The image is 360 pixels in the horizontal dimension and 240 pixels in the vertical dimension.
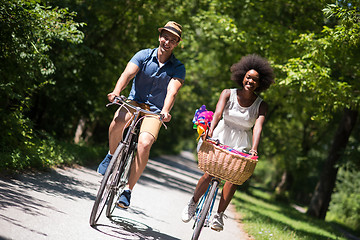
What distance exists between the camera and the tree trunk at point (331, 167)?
17.8 meters

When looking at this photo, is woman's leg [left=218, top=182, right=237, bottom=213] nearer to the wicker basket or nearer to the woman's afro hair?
the wicker basket

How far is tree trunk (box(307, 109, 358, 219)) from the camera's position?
17.8 m

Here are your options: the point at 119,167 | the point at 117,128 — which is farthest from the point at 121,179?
the point at 117,128

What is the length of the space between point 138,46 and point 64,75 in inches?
152

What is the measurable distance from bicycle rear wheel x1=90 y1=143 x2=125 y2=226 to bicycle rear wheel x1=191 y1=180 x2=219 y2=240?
1102 millimetres

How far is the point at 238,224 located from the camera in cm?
971

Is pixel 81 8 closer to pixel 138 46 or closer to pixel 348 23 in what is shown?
pixel 138 46

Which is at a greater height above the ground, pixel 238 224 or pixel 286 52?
pixel 286 52

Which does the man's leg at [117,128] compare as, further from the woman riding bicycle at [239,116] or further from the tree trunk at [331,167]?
the tree trunk at [331,167]

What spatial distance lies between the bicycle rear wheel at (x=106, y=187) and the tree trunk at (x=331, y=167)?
13506mm

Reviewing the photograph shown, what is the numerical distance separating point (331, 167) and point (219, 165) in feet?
46.9

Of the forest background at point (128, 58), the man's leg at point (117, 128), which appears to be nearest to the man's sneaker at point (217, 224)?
the man's leg at point (117, 128)

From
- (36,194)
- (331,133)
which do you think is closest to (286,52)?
(36,194)

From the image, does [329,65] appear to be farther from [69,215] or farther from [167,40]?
[69,215]
